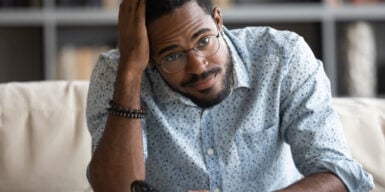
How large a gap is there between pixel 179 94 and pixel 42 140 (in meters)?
0.50

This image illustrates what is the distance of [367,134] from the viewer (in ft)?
6.36

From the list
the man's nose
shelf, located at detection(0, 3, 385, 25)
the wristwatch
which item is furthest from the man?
shelf, located at detection(0, 3, 385, 25)

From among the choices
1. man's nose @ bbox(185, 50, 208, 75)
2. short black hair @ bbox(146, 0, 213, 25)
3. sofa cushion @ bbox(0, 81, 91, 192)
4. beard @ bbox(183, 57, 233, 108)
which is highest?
short black hair @ bbox(146, 0, 213, 25)

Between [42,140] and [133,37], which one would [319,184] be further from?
[42,140]

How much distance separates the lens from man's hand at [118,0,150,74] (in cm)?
148

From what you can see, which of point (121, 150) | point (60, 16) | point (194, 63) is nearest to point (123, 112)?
point (121, 150)

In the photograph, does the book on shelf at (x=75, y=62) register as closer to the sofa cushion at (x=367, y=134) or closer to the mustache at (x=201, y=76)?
the sofa cushion at (x=367, y=134)

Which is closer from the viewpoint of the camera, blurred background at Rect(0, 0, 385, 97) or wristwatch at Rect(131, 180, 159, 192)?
wristwatch at Rect(131, 180, 159, 192)

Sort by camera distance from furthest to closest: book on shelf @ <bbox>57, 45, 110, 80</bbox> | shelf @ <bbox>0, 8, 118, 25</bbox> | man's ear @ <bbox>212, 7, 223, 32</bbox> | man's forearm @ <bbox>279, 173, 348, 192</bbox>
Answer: book on shelf @ <bbox>57, 45, 110, 80</bbox> → shelf @ <bbox>0, 8, 118, 25</bbox> → man's ear @ <bbox>212, 7, 223, 32</bbox> → man's forearm @ <bbox>279, 173, 348, 192</bbox>

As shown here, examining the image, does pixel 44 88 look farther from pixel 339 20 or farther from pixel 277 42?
pixel 339 20

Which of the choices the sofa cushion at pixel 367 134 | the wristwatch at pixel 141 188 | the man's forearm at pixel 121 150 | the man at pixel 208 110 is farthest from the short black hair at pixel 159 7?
the sofa cushion at pixel 367 134

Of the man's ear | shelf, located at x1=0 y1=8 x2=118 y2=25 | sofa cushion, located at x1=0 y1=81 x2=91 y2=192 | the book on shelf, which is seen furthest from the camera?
the book on shelf

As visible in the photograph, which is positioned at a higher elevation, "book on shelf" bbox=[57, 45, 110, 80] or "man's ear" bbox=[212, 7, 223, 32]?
"man's ear" bbox=[212, 7, 223, 32]

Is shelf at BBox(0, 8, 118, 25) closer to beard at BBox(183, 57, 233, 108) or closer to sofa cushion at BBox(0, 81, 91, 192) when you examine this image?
sofa cushion at BBox(0, 81, 91, 192)
